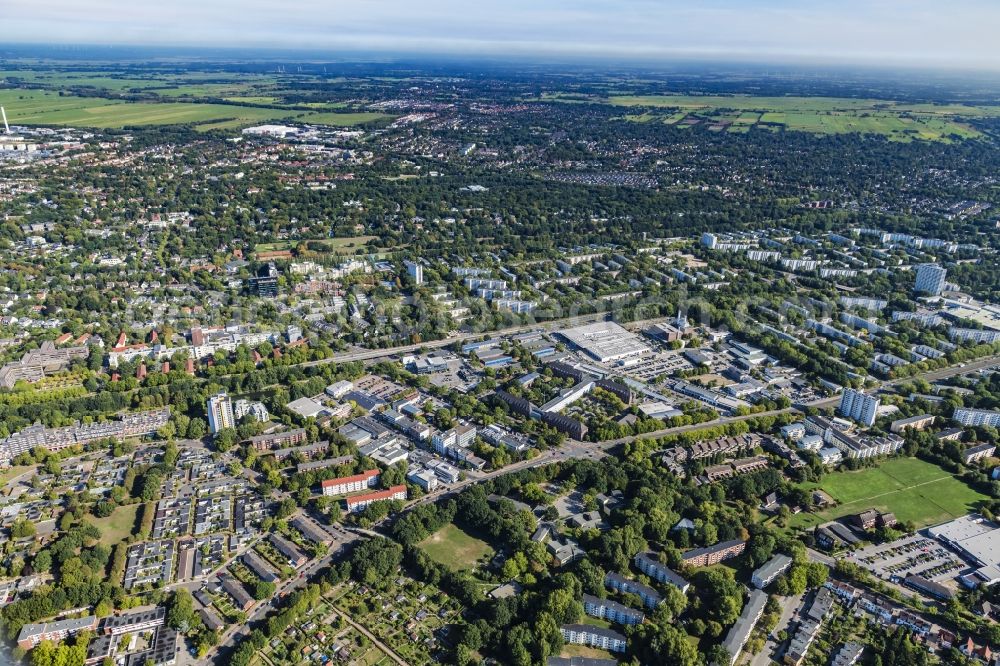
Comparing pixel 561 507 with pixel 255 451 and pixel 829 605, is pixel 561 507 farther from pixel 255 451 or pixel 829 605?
pixel 255 451

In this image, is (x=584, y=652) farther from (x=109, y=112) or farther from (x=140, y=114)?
(x=109, y=112)

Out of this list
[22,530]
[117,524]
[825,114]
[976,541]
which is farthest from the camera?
[825,114]

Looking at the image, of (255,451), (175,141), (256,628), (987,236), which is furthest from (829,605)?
(175,141)

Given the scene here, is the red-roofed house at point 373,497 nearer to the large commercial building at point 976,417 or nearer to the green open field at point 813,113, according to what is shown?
the large commercial building at point 976,417

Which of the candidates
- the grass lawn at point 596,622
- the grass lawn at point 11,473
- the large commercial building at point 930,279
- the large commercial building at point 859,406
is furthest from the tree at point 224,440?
the large commercial building at point 930,279

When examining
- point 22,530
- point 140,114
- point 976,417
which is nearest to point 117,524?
point 22,530
